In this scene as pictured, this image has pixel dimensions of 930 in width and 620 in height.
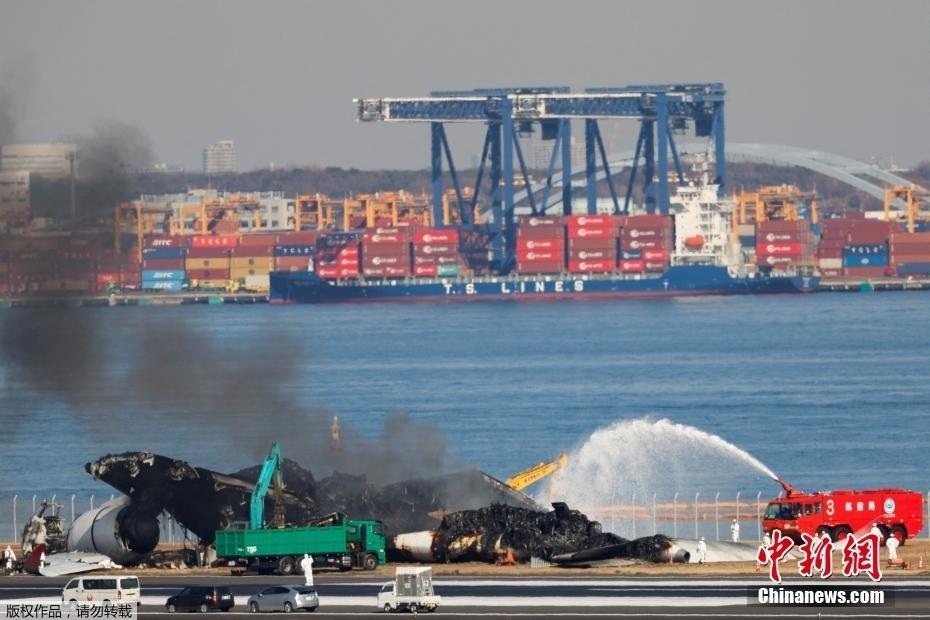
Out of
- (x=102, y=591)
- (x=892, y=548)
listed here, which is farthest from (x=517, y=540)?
(x=102, y=591)

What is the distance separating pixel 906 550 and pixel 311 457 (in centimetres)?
2523

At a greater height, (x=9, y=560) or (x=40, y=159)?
(x=40, y=159)

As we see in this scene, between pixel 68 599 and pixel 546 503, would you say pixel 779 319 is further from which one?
pixel 68 599

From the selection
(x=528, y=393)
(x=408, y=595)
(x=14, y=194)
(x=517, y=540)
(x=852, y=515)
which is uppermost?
(x=14, y=194)

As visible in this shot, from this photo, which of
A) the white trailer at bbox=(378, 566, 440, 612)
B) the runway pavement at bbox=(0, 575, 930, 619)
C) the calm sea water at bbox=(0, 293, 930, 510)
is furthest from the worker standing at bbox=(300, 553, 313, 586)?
the calm sea water at bbox=(0, 293, 930, 510)

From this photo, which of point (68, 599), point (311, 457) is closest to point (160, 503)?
point (68, 599)

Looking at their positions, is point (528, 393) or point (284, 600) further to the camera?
point (528, 393)

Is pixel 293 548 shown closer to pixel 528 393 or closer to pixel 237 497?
pixel 237 497

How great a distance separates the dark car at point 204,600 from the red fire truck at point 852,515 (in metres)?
13.3

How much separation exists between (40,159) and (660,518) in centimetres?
2137

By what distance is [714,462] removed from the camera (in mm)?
74000

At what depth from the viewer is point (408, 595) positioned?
32.3 meters

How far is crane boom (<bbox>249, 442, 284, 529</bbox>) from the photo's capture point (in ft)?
135

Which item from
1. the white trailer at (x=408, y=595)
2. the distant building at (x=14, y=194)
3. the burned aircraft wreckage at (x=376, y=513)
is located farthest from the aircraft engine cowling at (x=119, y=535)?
the white trailer at (x=408, y=595)
